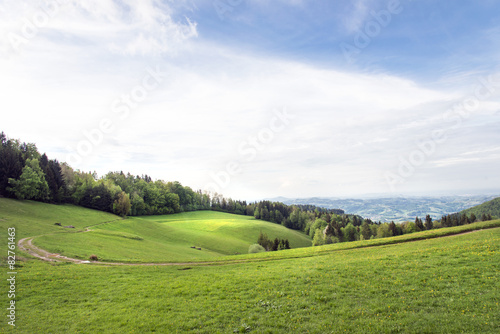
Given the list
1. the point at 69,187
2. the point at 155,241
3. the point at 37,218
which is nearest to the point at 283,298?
the point at 155,241

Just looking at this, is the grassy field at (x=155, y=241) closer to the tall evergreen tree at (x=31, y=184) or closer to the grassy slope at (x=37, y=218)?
the grassy slope at (x=37, y=218)

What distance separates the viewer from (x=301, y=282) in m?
17.3

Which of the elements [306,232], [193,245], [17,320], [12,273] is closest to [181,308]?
[17,320]

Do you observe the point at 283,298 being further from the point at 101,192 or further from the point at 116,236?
the point at 101,192

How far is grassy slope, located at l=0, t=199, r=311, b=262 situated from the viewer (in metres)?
36.1

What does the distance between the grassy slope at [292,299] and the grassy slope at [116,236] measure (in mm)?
15136

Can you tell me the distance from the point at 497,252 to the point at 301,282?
16418mm

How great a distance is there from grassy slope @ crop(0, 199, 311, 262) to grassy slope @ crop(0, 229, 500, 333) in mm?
15136

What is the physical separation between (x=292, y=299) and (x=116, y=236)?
5036 centimetres

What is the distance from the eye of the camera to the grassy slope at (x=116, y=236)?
36.1 meters

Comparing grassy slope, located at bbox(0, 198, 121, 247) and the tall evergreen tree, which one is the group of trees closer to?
the tall evergreen tree

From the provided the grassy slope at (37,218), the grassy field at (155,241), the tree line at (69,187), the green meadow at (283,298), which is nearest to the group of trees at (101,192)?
the tree line at (69,187)

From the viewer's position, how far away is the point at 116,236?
5156cm

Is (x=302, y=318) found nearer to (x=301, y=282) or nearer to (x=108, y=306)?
(x=301, y=282)
